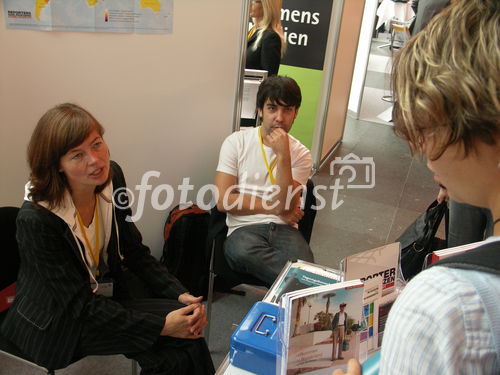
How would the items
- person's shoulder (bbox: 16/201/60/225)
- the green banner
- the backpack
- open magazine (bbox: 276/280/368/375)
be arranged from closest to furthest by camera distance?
open magazine (bbox: 276/280/368/375)
person's shoulder (bbox: 16/201/60/225)
the backpack
the green banner

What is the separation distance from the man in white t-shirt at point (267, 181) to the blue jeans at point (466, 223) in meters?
0.67

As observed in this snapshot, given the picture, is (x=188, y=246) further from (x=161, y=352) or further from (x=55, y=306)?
(x=55, y=306)

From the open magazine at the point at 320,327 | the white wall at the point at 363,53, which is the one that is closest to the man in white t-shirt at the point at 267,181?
the open magazine at the point at 320,327

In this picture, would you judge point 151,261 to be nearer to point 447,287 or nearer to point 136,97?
point 136,97

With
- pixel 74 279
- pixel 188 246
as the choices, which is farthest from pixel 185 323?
pixel 188 246

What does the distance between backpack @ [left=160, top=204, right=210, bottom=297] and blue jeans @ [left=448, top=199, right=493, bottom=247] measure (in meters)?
1.22

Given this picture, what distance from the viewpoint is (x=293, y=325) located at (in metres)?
0.95

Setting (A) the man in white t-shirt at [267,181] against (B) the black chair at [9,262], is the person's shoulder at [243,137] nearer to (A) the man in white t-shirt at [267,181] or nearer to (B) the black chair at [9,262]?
(A) the man in white t-shirt at [267,181]

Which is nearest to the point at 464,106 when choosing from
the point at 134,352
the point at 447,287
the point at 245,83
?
the point at 447,287

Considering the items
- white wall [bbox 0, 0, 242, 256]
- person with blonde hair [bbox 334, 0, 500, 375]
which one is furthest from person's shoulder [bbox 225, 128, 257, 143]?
person with blonde hair [bbox 334, 0, 500, 375]

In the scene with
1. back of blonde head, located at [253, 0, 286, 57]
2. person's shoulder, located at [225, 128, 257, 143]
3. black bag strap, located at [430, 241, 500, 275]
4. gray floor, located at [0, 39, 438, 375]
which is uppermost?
back of blonde head, located at [253, 0, 286, 57]

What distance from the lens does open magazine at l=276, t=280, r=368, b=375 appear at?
96cm

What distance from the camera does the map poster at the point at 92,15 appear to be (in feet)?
5.25

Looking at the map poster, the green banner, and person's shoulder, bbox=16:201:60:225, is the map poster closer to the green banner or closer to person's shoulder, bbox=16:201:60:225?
person's shoulder, bbox=16:201:60:225
